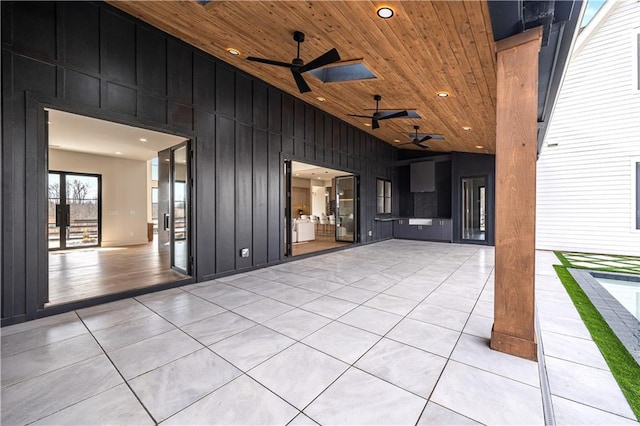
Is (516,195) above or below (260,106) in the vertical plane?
below

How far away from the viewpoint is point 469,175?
8.98m

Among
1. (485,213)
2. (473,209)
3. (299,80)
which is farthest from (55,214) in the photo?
(473,209)

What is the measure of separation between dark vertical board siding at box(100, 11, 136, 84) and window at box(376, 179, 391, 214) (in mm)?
7572

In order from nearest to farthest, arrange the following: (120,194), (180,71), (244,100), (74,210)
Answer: (180,71), (244,100), (74,210), (120,194)

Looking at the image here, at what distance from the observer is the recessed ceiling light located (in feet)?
8.84

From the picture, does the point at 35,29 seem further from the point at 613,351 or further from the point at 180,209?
the point at 613,351

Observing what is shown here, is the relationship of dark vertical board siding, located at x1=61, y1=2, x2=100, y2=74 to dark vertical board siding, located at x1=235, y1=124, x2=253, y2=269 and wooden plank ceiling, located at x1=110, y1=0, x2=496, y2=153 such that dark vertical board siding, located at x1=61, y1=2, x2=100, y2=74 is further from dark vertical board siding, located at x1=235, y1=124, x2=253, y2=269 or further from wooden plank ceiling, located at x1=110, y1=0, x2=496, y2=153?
dark vertical board siding, located at x1=235, y1=124, x2=253, y2=269

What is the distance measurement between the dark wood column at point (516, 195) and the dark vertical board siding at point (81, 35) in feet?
14.7

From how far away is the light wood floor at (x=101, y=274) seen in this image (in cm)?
357

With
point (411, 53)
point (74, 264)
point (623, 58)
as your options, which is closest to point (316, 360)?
point (411, 53)

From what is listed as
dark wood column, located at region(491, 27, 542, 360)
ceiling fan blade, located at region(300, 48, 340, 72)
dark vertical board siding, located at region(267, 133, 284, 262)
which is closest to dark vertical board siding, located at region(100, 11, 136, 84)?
ceiling fan blade, located at region(300, 48, 340, 72)

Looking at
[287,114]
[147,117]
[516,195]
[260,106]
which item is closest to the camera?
[516,195]

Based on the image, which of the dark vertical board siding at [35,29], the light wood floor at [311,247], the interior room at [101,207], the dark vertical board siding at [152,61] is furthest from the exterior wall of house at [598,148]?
the dark vertical board siding at [35,29]

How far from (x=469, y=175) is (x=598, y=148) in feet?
10.1
